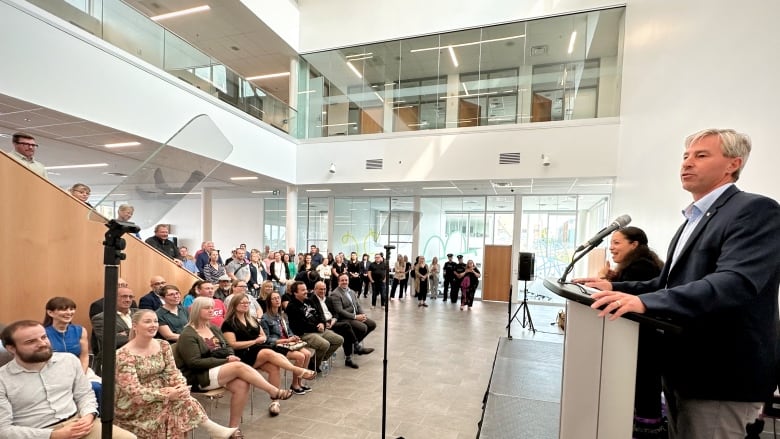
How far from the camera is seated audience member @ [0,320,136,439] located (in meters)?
2.07

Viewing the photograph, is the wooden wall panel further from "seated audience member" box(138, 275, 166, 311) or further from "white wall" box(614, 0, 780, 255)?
"white wall" box(614, 0, 780, 255)

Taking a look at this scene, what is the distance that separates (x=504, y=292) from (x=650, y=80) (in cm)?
806

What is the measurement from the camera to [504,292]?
11680 millimetres

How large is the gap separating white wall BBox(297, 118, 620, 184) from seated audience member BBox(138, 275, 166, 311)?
6.25 metres

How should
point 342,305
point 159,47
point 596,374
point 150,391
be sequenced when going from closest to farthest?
point 596,374 → point 150,391 → point 342,305 → point 159,47

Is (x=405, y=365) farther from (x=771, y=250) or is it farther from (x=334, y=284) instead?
(x=334, y=284)

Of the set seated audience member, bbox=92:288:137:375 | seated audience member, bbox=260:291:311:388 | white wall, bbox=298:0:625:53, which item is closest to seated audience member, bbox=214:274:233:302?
seated audience member, bbox=260:291:311:388

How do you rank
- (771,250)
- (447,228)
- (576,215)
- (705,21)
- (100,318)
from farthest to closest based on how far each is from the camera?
(447,228)
(576,215)
(100,318)
(705,21)
(771,250)

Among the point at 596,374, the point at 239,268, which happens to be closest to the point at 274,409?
the point at 596,374

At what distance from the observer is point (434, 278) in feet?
38.4

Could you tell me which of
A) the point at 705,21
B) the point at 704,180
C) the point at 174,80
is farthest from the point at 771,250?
the point at 174,80

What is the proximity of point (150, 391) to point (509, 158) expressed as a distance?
27.4 feet

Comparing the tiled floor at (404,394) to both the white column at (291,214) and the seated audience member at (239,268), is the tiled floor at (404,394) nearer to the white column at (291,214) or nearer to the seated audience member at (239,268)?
the seated audience member at (239,268)

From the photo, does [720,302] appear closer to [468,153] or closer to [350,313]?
[350,313]
